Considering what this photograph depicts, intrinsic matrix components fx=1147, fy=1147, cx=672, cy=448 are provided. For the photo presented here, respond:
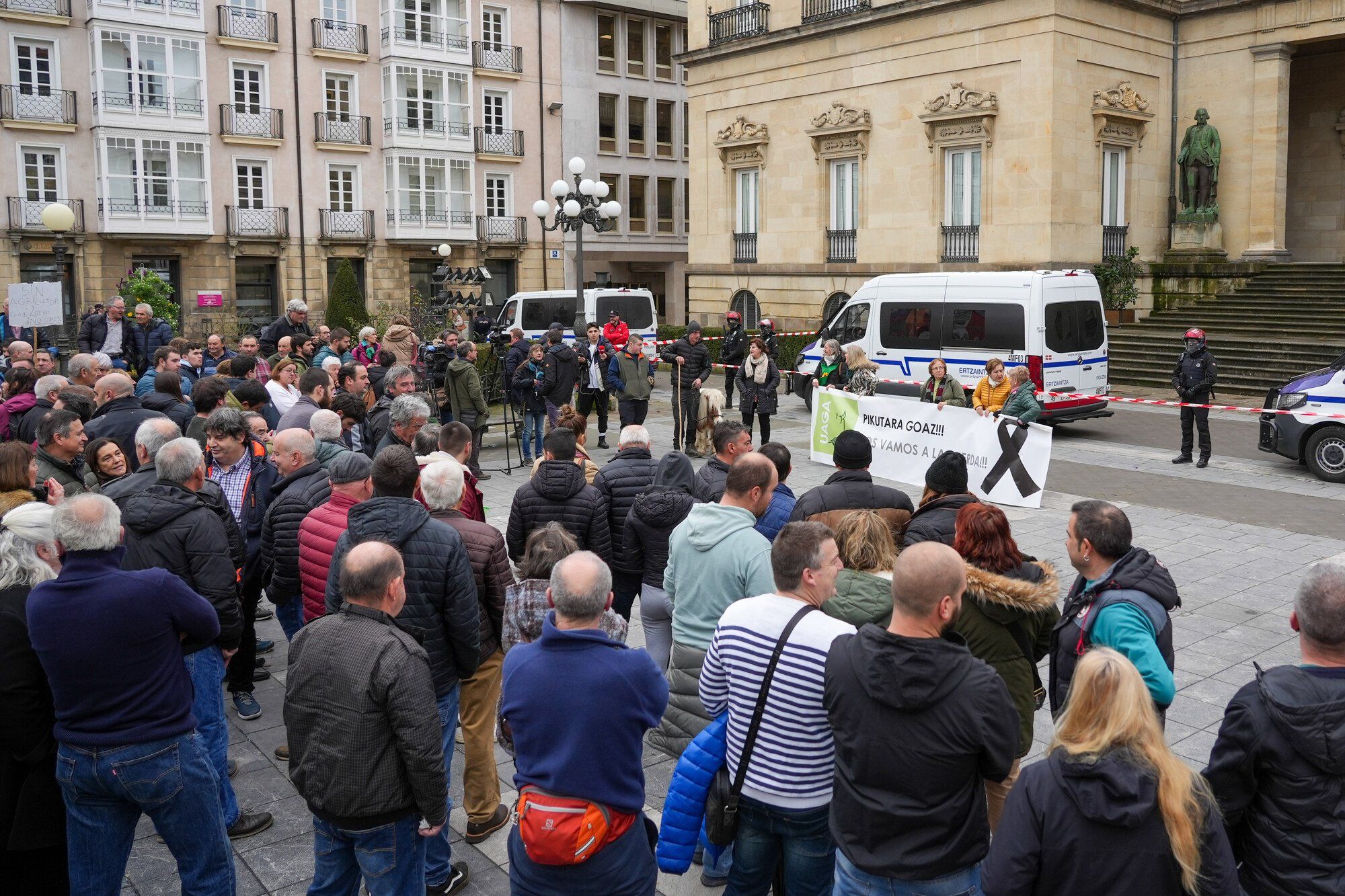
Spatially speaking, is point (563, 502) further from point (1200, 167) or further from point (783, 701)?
point (1200, 167)

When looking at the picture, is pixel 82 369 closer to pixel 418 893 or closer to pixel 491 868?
pixel 491 868

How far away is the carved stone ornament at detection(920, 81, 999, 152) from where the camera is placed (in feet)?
84.1

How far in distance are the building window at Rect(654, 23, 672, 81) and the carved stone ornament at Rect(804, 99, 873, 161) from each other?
21742mm

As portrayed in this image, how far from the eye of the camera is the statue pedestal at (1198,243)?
26.7 m

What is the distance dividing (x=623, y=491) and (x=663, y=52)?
46.5 meters

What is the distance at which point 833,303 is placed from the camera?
29.8 meters

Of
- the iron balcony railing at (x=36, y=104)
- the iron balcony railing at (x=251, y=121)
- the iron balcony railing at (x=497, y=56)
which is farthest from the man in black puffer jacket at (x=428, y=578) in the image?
the iron balcony railing at (x=497, y=56)

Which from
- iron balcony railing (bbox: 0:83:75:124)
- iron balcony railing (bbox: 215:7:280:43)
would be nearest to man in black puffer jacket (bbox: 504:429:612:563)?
iron balcony railing (bbox: 0:83:75:124)

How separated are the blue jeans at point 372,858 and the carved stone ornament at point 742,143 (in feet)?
94.6

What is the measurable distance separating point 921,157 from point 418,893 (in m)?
25.5

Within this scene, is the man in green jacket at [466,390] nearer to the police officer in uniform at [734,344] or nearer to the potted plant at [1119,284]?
the police officer in uniform at [734,344]

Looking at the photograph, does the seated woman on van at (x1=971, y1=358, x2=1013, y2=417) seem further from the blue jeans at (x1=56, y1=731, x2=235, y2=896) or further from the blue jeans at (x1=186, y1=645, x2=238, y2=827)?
the blue jeans at (x1=56, y1=731, x2=235, y2=896)

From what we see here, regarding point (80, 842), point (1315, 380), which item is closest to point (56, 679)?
point (80, 842)

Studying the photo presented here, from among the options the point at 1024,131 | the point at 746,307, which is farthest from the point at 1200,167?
the point at 746,307
